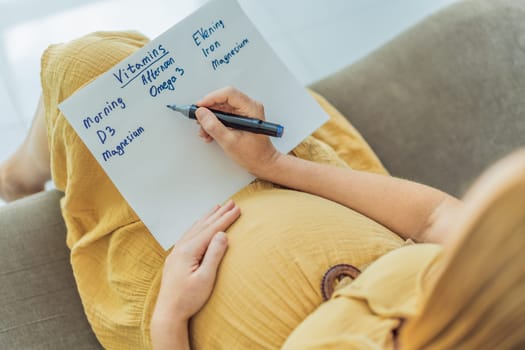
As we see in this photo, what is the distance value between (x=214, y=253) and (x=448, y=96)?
0.55 meters

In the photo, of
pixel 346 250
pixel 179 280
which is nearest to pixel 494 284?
pixel 346 250

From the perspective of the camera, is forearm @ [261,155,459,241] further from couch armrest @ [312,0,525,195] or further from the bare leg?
the bare leg

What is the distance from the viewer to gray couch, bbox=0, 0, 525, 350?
3.29 ft

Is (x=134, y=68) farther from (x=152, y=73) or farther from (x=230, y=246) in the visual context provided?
(x=230, y=246)

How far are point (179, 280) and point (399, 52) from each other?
611mm

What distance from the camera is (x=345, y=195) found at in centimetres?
77

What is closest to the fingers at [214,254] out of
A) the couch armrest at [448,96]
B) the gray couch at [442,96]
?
the gray couch at [442,96]

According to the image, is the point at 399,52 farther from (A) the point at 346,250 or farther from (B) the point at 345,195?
(A) the point at 346,250

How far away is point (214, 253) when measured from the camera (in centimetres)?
70

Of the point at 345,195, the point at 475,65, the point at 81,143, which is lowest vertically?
the point at 475,65

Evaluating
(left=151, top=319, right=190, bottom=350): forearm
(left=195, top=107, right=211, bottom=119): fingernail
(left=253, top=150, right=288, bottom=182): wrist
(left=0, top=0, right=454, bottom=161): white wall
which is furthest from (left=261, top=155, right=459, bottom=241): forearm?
(left=0, top=0, right=454, bottom=161): white wall

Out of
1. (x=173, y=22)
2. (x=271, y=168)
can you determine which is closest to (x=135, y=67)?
(x=271, y=168)

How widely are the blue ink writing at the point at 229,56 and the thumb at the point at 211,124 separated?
3.4 inches

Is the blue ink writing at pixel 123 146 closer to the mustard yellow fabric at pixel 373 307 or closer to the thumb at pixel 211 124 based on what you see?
the thumb at pixel 211 124
